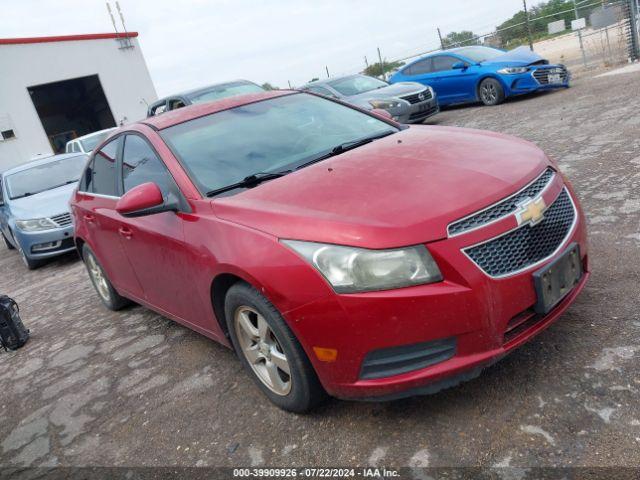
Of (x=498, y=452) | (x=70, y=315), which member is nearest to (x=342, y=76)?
(x=70, y=315)

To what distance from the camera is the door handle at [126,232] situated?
12.3 feet

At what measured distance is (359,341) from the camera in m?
2.28

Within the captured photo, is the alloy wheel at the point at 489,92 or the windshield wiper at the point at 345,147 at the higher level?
the windshield wiper at the point at 345,147

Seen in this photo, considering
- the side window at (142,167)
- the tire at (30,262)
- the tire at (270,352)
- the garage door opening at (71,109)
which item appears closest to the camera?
the tire at (270,352)

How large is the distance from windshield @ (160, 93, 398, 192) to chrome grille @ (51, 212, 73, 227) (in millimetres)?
5124

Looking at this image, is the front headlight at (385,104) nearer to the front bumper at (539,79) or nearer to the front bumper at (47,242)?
the front bumper at (539,79)

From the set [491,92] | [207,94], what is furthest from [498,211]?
[491,92]

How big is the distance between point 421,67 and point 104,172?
10452 millimetres

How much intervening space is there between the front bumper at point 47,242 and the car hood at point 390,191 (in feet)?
19.0

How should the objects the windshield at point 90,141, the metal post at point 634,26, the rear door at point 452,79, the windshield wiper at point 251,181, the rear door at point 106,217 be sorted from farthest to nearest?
the windshield at point 90,141, the rear door at point 452,79, the metal post at point 634,26, the rear door at point 106,217, the windshield wiper at point 251,181

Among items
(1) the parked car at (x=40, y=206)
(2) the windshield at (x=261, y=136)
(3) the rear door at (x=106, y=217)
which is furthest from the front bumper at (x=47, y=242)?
(2) the windshield at (x=261, y=136)

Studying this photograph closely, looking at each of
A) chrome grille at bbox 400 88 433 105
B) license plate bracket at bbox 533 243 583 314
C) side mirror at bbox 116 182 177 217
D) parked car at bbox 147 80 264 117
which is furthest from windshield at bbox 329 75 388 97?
license plate bracket at bbox 533 243 583 314

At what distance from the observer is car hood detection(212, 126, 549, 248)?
2291 millimetres

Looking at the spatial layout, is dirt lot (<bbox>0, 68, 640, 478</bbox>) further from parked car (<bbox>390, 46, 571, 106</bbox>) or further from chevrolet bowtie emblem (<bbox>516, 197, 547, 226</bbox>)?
parked car (<bbox>390, 46, 571, 106</bbox>)
